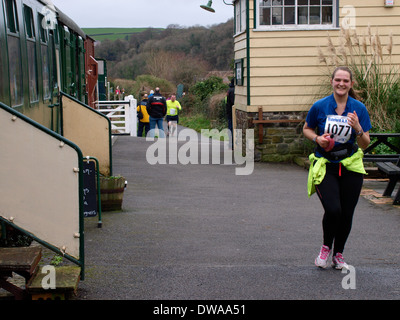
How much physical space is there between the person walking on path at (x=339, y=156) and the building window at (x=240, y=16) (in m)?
9.11

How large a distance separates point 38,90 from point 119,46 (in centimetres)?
6950

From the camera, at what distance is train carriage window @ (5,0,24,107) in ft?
23.2

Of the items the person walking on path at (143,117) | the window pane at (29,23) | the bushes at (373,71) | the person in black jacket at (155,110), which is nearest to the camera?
the window pane at (29,23)

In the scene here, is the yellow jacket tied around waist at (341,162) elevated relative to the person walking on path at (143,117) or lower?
elevated

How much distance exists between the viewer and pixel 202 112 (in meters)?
37.6

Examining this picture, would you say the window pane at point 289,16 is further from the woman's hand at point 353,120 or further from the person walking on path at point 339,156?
the woman's hand at point 353,120

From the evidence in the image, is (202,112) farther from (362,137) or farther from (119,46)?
(119,46)

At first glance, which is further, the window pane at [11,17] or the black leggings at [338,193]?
the window pane at [11,17]

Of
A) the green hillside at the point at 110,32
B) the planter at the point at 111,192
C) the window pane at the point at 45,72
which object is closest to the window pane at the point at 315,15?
the window pane at the point at 45,72

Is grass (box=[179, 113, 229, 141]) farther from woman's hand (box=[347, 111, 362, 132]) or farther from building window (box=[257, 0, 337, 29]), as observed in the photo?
woman's hand (box=[347, 111, 362, 132])

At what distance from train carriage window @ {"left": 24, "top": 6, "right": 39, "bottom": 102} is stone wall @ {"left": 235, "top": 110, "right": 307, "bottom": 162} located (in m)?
6.33

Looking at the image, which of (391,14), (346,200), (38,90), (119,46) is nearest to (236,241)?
(346,200)

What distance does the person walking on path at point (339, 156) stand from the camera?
5734mm

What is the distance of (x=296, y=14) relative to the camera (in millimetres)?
14188
